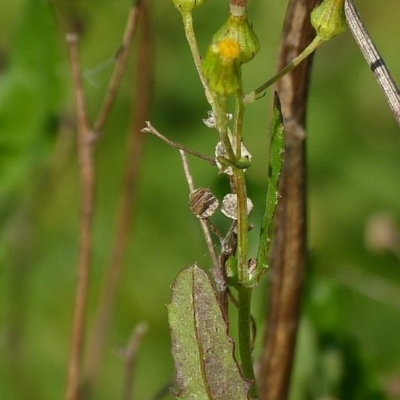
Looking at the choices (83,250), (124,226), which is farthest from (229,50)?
(124,226)

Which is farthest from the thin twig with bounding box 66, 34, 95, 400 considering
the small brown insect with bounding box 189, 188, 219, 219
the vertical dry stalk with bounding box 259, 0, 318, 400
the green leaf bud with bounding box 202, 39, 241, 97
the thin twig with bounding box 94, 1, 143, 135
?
the green leaf bud with bounding box 202, 39, 241, 97

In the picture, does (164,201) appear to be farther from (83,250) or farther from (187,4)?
(187,4)

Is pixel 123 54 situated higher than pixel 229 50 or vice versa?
pixel 123 54

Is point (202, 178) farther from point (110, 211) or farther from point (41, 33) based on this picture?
point (41, 33)

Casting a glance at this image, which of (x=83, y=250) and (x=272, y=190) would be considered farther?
(x=83, y=250)

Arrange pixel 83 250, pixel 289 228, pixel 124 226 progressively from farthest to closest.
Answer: pixel 124 226 < pixel 83 250 < pixel 289 228
